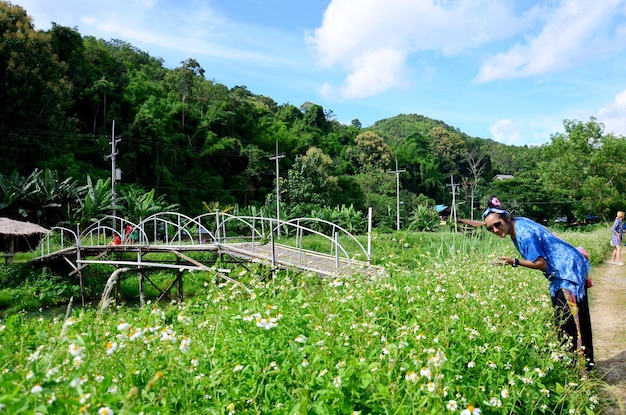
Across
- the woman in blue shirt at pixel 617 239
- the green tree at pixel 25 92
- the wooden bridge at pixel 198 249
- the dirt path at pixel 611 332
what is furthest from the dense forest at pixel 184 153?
the dirt path at pixel 611 332

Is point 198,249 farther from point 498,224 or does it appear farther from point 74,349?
point 74,349

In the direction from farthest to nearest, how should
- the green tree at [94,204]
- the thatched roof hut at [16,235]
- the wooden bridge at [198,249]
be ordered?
the green tree at [94,204]
the thatched roof hut at [16,235]
the wooden bridge at [198,249]

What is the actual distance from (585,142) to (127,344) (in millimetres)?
31164

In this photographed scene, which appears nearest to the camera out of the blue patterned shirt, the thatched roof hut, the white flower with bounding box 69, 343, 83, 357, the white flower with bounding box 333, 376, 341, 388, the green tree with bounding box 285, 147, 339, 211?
the white flower with bounding box 69, 343, 83, 357

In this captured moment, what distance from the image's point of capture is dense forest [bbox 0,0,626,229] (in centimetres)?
2477

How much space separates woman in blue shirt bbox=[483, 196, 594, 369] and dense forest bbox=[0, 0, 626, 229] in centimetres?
1998

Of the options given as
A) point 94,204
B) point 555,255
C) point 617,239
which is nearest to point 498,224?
point 555,255

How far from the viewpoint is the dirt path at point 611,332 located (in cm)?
364

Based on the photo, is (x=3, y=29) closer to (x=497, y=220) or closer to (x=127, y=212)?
(x=127, y=212)

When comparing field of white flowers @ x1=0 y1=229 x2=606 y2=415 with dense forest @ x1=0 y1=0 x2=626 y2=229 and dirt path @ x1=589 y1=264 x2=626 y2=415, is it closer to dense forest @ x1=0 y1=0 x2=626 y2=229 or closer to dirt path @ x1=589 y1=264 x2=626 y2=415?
dirt path @ x1=589 y1=264 x2=626 y2=415

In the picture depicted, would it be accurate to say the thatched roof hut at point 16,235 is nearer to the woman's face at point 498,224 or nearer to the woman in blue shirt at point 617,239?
the woman's face at point 498,224

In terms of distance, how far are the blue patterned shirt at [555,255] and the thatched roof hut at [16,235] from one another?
19.0 meters

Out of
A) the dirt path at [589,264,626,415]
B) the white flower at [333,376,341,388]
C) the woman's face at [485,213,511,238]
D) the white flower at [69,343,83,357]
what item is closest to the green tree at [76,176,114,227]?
the dirt path at [589,264,626,415]

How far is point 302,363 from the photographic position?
2.12 metres
